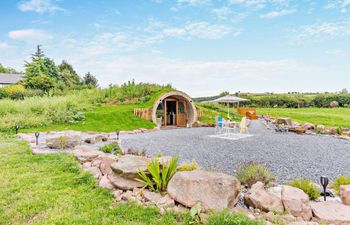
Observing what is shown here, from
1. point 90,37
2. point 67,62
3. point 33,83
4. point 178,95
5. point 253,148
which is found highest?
point 67,62

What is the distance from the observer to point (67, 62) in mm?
38719

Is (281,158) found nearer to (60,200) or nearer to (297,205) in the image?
(297,205)

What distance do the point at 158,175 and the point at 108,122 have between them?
32.7 feet

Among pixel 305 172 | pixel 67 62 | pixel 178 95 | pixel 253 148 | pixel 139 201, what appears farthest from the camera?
pixel 67 62

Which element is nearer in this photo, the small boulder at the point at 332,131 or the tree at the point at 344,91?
the small boulder at the point at 332,131

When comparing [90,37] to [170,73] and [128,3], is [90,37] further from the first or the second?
[170,73]

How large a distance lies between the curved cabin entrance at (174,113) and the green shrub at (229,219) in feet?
45.5

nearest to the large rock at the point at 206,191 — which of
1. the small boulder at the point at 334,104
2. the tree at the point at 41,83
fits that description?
the tree at the point at 41,83

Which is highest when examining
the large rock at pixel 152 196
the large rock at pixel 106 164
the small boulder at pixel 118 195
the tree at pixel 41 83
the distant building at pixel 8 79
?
the distant building at pixel 8 79

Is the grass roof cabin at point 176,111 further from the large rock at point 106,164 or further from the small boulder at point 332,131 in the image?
the large rock at point 106,164

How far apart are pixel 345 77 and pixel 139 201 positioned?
2729 cm

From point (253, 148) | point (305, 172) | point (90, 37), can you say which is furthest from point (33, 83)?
point (305, 172)

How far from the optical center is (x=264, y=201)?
9.22 feet

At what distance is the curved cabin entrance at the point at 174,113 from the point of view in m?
16.5
